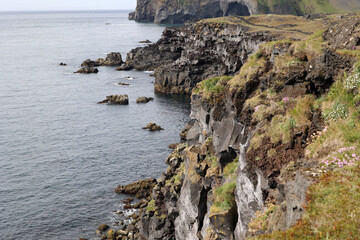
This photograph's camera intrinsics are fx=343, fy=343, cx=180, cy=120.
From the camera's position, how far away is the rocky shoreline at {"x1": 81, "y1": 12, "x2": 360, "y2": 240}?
57.6ft

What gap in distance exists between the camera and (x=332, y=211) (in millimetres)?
12359

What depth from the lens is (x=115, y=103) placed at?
102 m

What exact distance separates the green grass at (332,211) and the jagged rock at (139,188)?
42.6 m

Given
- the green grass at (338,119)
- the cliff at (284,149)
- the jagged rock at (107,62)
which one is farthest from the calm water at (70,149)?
the green grass at (338,119)

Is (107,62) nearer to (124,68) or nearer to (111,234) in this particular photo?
(124,68)

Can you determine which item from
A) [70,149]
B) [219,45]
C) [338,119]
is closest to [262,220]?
[338,119]

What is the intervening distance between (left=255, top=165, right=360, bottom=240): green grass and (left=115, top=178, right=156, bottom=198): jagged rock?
42.6m

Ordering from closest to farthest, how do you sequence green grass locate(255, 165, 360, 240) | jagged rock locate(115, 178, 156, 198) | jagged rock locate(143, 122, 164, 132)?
green grass locate(255, 165, 360, 240), jagged rock locate(115, 178, 156, 198), jagged rock locate(143, 122, 164, 132)

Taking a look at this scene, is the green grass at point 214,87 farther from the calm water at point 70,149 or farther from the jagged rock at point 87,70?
the jagged rock at point 87,70

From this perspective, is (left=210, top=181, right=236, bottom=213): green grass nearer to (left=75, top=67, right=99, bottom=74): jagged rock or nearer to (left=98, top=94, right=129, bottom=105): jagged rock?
(left=98, top=94, right=129, bottom=105): jagged rock

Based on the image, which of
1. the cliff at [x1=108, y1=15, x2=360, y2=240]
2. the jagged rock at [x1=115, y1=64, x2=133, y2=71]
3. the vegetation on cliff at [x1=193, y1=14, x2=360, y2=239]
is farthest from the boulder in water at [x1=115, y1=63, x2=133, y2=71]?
the vegetation on cliff at [x1=193, y1=14, x2=360, y2=239]

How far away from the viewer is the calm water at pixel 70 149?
48938 mm

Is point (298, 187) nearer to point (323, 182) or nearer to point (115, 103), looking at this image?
point (323, 182)

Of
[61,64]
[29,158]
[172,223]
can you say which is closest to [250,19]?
[61,64]
